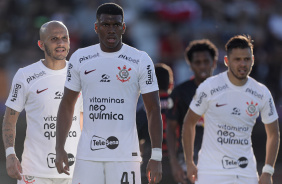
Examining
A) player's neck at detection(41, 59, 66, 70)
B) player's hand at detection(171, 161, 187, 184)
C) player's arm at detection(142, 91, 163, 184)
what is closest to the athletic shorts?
player's neck at detection(41, 59, 66, 70)

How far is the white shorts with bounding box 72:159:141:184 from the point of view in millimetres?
5992

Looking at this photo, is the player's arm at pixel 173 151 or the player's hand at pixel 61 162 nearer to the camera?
the player's hand at pixel 61 162

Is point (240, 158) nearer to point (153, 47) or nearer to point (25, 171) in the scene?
point (25, 171)

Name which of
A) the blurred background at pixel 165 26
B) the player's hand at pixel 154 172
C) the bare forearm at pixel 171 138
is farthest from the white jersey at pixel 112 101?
the blurred background at pixel 165 26

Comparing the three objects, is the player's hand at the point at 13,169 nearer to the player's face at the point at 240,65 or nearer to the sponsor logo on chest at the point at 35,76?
the sponsor logo on chest at the point at 35,76

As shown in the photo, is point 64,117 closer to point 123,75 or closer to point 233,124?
point 123,75

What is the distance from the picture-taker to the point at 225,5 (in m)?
16.8

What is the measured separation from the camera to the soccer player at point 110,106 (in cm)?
602

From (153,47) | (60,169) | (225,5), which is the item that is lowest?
(60,169)

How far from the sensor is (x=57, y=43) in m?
7.19

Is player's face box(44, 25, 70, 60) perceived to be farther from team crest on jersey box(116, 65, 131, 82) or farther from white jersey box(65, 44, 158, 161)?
team crest on jersey box(116, 65, 131, 82)

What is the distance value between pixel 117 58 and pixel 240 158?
167 centimetres

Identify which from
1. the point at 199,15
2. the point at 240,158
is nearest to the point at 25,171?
the point at 240,158

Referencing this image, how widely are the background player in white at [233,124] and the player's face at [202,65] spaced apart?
57.9 inches
